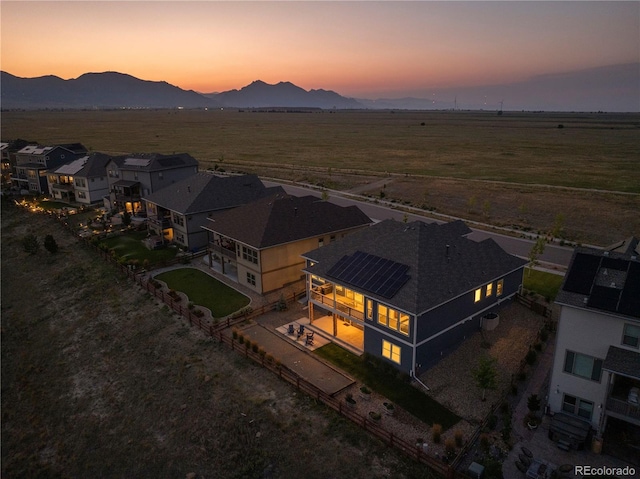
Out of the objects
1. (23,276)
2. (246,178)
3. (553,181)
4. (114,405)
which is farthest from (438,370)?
(553,181)

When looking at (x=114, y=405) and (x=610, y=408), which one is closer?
(x=610, y=408)

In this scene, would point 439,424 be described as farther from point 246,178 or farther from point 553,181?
point 553,181

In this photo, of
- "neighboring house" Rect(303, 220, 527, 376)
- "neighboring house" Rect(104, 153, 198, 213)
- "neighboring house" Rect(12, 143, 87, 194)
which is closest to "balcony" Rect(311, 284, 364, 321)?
"neighboring house" Rect(303, 220, 527, 376)

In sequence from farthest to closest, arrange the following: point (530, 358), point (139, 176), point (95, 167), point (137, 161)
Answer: point (95, 167) < point (137, 161) < point (139, 176) < point (530, 358)

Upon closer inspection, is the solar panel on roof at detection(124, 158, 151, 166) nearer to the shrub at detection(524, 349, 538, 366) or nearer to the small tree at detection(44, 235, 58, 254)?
the small tree at detection(44, 235, 58, 254)

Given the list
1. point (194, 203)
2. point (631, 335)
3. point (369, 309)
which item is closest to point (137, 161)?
point (194, 203)

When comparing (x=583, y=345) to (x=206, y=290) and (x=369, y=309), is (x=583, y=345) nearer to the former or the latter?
(x=369, y=309)
